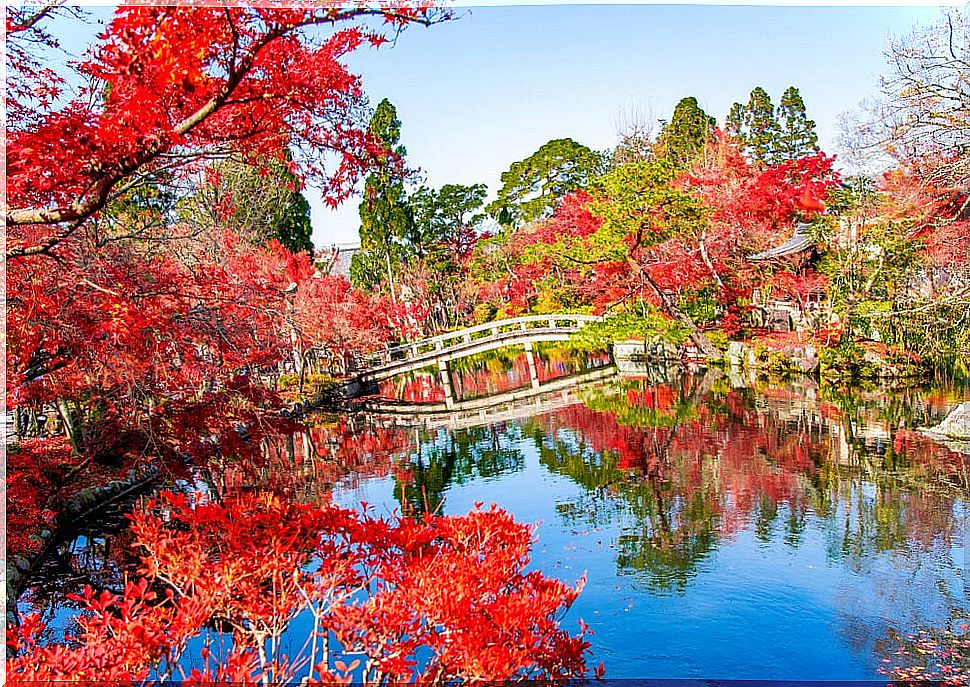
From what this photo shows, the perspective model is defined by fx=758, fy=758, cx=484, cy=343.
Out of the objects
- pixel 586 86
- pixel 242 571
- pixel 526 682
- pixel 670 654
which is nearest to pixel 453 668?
pixel 526 682

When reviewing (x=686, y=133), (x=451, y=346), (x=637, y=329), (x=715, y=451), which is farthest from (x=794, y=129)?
(x=715, y=451)

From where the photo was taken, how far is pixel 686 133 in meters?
10.3

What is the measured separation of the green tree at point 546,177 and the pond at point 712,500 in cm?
362

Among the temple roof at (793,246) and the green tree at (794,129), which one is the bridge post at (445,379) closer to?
the temple roof at (793,246)

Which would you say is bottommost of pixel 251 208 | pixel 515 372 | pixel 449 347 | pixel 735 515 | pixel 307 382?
pixel 735 515

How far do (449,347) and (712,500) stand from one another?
5819 millimetres

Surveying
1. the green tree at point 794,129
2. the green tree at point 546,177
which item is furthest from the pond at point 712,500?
the green tree at point 546,177

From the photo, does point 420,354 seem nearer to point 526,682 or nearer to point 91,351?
point 91,351

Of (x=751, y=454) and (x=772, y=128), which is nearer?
(x=751, y=454)

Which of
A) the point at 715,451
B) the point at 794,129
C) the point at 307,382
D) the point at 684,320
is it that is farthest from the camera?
the point at 684,320

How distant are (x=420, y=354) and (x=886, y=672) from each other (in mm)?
7725

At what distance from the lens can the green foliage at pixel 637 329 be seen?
9609 millimetres

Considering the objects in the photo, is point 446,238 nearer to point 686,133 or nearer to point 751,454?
point 686,133

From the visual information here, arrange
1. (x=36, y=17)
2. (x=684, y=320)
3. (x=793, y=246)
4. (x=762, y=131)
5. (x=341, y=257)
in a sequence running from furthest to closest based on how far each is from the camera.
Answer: (x=341, y=257), (x=762, y=131), (x=684, y=320), (x=793, y=246), (x=36, y=17)
